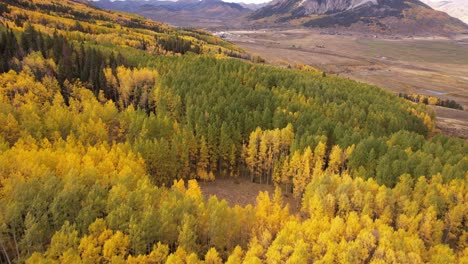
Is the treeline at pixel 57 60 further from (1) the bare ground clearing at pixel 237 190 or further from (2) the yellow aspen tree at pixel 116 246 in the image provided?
(2) the yellow aspen tree at pixel 116 246

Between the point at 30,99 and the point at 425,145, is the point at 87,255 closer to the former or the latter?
the point at 30,99

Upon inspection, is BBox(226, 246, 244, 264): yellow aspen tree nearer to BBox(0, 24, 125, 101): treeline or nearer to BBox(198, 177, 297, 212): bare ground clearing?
BBox(198, 177, 297, 212): bare ground clearing

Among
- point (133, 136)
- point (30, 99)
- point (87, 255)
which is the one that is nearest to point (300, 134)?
point (133, 136)

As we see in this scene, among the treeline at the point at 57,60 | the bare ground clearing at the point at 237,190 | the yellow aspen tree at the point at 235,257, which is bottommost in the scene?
the bare ground clearing at the point at 237,190

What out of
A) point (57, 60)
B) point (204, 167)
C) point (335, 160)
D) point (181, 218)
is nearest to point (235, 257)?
point (181, 218)

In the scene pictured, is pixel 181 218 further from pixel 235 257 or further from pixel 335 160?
pixel 335 160

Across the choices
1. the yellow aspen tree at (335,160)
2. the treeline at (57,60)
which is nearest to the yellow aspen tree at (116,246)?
the yellow aspen tree at (335,160)

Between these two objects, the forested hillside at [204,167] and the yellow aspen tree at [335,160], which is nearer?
the forested hillside at [204,167]

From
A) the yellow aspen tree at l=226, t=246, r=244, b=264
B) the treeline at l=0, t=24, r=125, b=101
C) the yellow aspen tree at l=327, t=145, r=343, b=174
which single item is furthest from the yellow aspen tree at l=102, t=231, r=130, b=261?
the treeline at l=0, t=24, r=125, b=101
